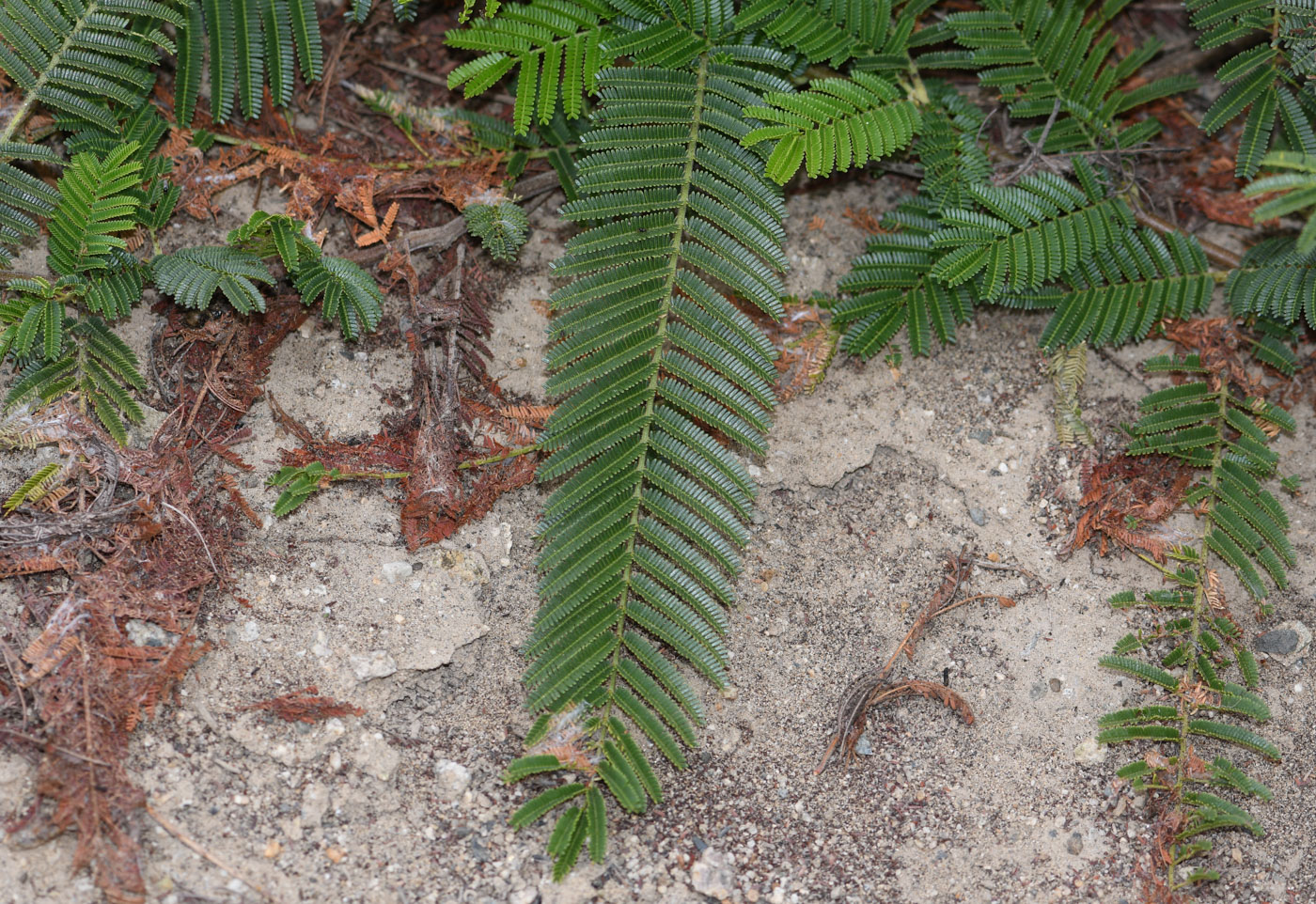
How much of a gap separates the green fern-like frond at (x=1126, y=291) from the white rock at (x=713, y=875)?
1.89 m

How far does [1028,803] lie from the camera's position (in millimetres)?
2766

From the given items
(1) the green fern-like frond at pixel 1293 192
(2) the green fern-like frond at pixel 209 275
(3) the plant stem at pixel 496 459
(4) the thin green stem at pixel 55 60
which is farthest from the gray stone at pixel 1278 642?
(4) the thin green stem at pixel 55 60

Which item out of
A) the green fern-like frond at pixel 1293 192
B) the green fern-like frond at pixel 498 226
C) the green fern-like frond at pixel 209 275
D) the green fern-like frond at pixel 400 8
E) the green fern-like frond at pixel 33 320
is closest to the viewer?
the green fern-like frond at pixel 1293 192

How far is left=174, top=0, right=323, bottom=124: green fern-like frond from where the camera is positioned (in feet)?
10.1

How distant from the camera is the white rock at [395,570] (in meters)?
2.83

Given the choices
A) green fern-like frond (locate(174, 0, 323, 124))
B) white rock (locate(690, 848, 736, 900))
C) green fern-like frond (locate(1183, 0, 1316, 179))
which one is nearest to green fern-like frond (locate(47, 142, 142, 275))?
green fern-like frond (locate(174, 0, 323, 124))

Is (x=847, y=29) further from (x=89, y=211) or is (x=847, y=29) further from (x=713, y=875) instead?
(x=713, y=875)

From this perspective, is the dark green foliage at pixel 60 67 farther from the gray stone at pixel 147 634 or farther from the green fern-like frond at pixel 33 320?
the gray stone at pixel 147 634

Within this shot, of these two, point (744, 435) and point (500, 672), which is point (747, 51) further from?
point (500, 672)

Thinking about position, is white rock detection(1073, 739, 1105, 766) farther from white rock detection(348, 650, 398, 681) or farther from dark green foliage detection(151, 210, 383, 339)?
dark green foliage detection(151, 210, 383, 339)

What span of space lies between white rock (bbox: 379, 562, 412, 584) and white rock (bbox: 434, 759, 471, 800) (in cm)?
52

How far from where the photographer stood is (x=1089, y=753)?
9.28ft

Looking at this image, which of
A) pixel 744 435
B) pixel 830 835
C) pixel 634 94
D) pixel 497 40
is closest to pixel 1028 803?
pixel 830 835

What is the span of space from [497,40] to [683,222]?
2.70 feet
